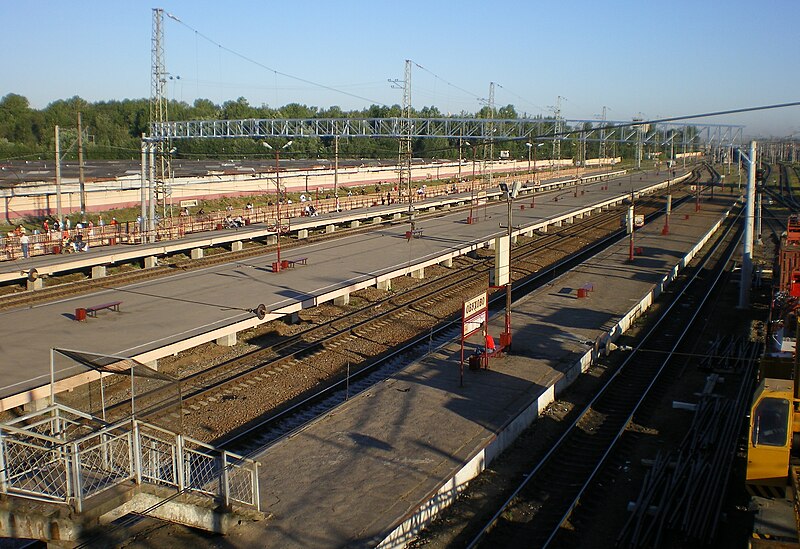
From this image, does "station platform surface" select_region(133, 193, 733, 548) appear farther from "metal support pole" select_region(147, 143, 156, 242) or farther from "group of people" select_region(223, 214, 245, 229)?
"group of people" select_region(223, 214, 245, 229)

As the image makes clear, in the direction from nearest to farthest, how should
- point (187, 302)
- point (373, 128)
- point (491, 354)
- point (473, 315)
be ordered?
point (473, 315) < point (491, 354) < point (187, 302) < point (373, 128)

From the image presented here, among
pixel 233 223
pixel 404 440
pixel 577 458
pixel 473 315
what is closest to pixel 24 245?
pixel 233 223

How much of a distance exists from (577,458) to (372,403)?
11.4ft

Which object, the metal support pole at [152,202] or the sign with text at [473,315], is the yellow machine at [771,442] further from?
the metal support pole at [152,202]

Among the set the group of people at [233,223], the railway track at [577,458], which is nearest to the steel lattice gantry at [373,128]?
the group of people at [233,223]

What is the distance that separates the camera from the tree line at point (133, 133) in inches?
3115

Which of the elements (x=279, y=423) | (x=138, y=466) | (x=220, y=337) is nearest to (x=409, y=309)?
(x=220, y=337)

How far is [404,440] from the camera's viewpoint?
1080 centimetres

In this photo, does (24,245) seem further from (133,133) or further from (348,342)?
(133,133)

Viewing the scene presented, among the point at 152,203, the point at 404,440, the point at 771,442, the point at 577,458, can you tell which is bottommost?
the point at 577,458

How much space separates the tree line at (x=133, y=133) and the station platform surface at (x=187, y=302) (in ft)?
132

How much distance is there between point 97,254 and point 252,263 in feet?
16.1

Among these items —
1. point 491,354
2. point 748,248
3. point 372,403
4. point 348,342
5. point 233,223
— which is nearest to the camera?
point 372,403

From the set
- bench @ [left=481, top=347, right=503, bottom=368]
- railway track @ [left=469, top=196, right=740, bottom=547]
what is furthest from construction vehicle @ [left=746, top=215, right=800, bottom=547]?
bench @ [left=481, top=347, right=503, bottom=368]
